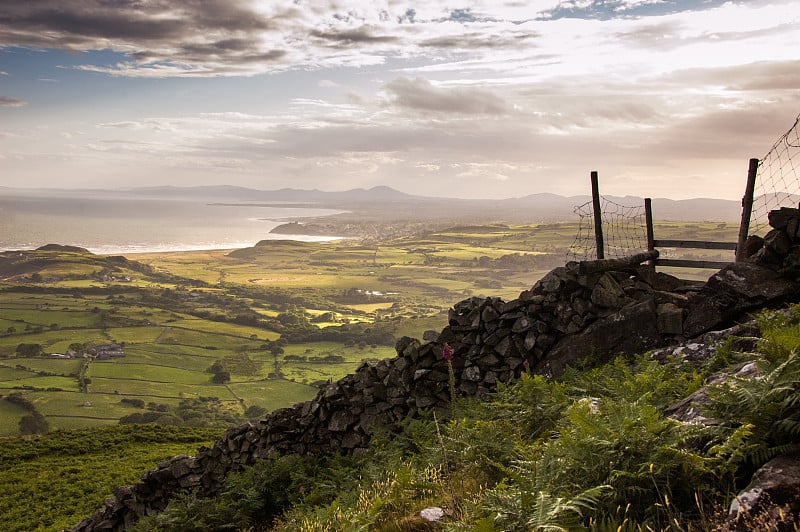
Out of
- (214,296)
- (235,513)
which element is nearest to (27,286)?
(214,296)

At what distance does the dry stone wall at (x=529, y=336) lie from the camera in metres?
9.75

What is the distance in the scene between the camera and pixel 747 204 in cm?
1119

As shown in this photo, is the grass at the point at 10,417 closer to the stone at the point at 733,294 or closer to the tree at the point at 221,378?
the tree at the point at 221,378

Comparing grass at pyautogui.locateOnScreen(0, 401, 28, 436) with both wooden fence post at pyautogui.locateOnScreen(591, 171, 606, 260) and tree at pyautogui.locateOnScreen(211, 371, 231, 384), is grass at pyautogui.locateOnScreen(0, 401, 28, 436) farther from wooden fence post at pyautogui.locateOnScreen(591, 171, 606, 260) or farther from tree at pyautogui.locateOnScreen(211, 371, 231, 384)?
wooden fence post at pyautogui.locateOnScreen(591, 171, 606, 260)

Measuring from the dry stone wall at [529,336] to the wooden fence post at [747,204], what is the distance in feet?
0.76

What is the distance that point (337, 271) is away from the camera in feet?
545

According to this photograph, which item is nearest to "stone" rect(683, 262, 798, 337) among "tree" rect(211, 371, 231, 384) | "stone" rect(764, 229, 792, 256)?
"stone" rect(764, 229, 792, 256)

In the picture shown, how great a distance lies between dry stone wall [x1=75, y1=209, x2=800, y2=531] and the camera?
9750 millimetres

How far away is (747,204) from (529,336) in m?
5.49

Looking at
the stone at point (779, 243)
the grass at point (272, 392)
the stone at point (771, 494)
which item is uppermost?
the stone at point (779, 243)

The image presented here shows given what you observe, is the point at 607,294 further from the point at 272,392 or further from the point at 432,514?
the point at 272,392

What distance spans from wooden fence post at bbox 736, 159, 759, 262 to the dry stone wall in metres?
0.23

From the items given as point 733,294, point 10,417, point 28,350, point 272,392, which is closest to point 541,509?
point 733,294

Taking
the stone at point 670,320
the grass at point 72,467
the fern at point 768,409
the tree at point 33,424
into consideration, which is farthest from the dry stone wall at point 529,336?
the tree at point 33,424
